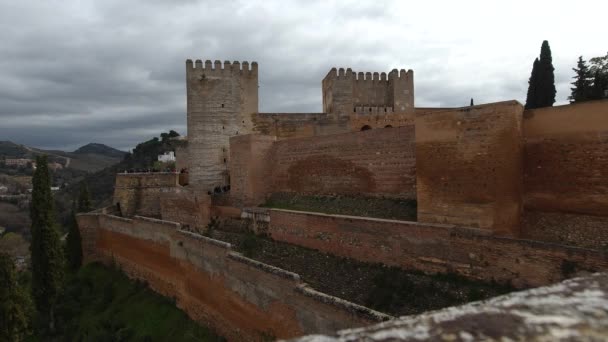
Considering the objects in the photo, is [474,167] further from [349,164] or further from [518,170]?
[349,164]

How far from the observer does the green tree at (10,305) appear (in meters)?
10.0

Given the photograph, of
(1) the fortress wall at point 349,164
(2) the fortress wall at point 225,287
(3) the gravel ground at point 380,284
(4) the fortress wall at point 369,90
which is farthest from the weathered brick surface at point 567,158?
(4) the fortress wall at point 369,90

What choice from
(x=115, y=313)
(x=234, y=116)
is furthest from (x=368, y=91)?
(x=115, y=313)

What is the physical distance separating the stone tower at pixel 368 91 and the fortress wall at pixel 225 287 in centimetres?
1127

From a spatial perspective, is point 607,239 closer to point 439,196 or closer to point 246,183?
point 439,196

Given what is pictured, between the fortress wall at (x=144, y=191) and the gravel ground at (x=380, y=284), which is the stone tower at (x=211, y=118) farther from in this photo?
the gravel ground at (x=380, y=284)

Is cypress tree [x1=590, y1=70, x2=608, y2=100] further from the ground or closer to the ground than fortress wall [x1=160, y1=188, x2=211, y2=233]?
further from the ground

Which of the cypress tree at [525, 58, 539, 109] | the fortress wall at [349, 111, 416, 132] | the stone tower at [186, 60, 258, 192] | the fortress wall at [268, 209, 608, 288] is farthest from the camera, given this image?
the cypress tree at [525, 58, 539, 109]

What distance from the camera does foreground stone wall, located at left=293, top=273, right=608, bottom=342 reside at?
1.30 meters

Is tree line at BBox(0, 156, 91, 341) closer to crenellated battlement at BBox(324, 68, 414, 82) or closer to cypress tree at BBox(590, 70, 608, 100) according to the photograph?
crenellated battlement at BBox(324, 68, 414, 82)

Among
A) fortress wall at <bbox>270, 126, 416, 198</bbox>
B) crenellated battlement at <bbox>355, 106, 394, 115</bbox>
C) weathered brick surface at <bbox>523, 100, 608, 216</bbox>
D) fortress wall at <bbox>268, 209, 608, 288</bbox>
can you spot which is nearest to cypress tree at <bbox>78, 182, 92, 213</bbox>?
fortress wall at <bbox>270, 126, 416, 198</bbox>

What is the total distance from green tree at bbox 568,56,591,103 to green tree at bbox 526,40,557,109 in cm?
87

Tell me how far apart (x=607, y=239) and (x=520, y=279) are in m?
2.05

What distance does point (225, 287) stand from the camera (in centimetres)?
922
